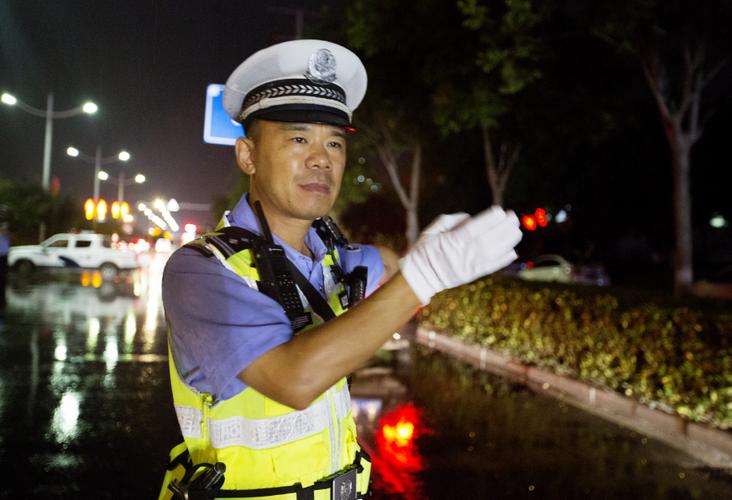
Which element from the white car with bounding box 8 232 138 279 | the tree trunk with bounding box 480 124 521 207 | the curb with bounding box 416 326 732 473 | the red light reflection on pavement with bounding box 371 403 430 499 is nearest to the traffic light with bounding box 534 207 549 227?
the red light reflection on pavement with bounding box 371 403 430 499

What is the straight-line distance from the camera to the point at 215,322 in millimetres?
1462

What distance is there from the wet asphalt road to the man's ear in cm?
352

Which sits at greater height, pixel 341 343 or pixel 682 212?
pixel 682 212

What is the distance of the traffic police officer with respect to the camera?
52.7 inches

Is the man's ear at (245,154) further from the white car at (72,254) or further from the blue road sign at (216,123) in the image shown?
the white car at (72,254)

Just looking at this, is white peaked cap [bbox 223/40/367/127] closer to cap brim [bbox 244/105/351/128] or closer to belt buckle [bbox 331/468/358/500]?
cap brim [bbox 244/105/351/128]

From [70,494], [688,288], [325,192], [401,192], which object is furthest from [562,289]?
[401,192]

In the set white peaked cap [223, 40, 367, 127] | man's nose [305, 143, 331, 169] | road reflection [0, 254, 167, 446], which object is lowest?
road reflection [0, 254, 167, 446]

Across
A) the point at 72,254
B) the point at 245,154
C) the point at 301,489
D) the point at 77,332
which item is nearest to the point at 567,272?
the point at 77,332

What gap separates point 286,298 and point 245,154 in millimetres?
514

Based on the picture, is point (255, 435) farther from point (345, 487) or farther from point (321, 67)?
point (321, 67)

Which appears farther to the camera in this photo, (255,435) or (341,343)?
(255,435)

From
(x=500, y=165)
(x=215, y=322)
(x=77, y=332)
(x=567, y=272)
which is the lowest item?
(x=77, y=332)

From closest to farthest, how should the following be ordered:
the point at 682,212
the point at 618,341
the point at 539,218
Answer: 1. the point at 539,218
2. the point at 618,341
3. the point at 682,212
